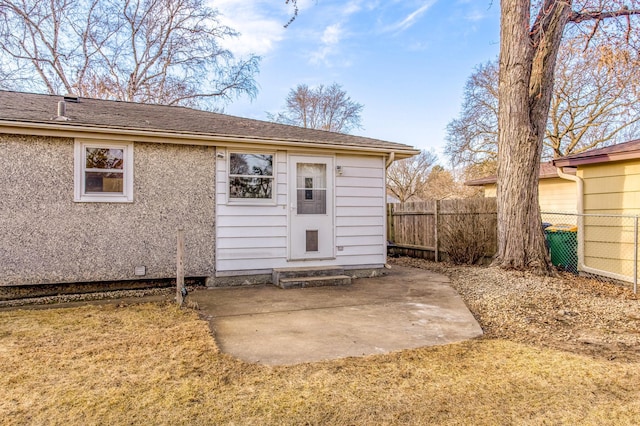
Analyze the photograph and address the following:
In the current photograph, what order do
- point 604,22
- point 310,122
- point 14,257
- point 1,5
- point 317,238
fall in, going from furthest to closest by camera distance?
point 310,122 → point 1,5 → point 604,22 → point 317,238 → point 14,257

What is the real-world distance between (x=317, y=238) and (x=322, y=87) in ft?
72.5

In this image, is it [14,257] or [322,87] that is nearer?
[14,257]

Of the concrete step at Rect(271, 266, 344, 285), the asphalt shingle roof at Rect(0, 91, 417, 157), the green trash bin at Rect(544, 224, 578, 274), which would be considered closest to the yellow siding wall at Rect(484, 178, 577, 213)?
the green trash bin at Rect(544, 224, 578, 274)

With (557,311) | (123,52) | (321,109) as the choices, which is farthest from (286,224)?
(321,109)

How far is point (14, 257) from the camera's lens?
5492 mm

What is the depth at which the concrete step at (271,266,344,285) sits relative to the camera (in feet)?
21.6

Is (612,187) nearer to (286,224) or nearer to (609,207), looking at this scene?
(609,207)

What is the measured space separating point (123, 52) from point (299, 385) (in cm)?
1911

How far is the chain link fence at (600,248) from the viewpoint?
6.61 metres

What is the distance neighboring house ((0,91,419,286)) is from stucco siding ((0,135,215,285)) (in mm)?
15

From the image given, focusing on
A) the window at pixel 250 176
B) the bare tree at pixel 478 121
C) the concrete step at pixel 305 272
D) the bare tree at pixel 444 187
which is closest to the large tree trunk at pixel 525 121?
the concrete step at pixel 305 272

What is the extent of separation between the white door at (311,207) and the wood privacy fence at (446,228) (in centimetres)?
369

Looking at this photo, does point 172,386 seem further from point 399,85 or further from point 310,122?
point 310,122

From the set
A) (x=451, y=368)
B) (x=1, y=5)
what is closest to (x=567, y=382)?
(x=451, y=368)
